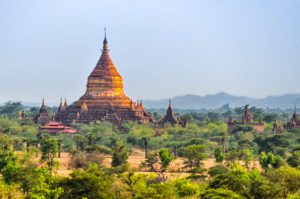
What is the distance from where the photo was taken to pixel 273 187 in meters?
49.2

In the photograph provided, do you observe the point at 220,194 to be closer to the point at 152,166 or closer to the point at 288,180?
the point at 288,180

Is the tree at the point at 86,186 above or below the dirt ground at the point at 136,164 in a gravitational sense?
above

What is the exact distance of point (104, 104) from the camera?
12025 centimetres

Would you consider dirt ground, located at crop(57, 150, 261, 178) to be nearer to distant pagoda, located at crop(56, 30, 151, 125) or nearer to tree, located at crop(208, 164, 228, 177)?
tree, located at crop(208, 164, 228, 177)

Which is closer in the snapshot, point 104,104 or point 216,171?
point 216,171

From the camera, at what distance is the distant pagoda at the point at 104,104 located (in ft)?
389

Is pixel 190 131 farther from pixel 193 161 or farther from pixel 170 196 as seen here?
pixel 170 196

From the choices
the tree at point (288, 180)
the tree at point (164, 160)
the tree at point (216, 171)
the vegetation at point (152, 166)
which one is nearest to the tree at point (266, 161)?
the vegetation at point (152, 166)

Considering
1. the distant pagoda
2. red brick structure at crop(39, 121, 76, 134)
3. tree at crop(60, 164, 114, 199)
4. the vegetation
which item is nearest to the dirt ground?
the vegetation

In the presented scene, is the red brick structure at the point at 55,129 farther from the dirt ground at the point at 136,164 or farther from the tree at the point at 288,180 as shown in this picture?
the tree at the point at 288,180

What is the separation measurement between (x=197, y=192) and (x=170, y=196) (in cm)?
336

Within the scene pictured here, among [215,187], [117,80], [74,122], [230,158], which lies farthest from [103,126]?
[215,187]

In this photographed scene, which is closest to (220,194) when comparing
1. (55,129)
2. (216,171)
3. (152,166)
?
(216,171)

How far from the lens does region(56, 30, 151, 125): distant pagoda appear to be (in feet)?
389
